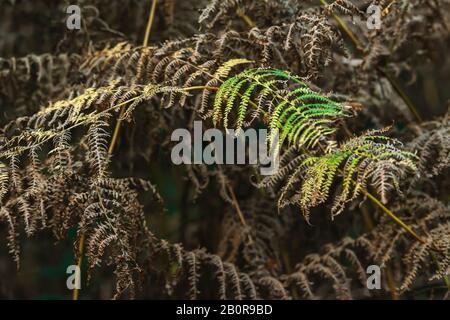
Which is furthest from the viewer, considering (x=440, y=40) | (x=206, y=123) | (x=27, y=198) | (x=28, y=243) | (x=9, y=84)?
(x=28, y=243)

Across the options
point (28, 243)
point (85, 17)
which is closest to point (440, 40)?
point (85, 17)

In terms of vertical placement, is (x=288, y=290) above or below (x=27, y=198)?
below

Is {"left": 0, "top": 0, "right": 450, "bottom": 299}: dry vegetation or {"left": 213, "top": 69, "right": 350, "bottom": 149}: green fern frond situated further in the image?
{"left": 0, "top": 0, "right": 450, "bottom": 299}: dry vegetation

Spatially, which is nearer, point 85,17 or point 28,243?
point 85,17

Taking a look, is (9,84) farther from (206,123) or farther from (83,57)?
(206,123)

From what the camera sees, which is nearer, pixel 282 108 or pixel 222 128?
pixel 282 108

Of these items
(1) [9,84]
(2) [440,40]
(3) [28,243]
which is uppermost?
(2) [440,40]

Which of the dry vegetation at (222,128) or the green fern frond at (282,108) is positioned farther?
the dry vegetation at (222,128)

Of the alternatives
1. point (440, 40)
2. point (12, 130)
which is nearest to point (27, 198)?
point (12, 130)
